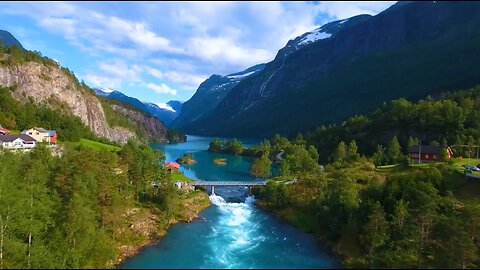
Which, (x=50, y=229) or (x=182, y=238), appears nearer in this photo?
(x=50, y=229)

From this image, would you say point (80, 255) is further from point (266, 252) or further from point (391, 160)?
point (391, 160)

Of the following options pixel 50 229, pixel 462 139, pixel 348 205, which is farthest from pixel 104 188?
pixel 462 139

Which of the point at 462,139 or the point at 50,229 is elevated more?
the point at 462,139

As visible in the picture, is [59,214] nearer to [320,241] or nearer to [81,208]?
[81,208]

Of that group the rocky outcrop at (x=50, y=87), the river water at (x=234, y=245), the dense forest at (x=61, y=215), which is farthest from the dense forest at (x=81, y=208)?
the rocky outcrop at (x=50, y=87)

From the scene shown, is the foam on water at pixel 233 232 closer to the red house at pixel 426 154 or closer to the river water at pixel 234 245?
the river water at pixel 234 245

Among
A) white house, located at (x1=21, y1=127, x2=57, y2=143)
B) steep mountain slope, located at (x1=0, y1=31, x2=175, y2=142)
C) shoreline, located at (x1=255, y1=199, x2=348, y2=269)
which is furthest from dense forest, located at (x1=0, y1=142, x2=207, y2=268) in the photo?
steep mountain slope, located at (x1=0, y1=31, x2=175, y2=142)

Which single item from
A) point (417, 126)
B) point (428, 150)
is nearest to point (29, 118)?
point (428, 150)
